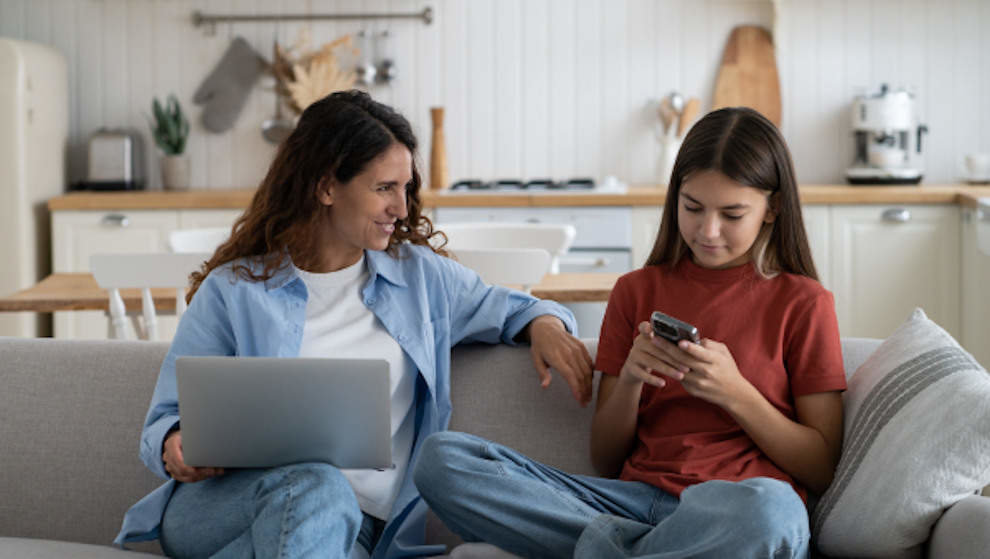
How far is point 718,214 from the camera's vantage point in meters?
1.79

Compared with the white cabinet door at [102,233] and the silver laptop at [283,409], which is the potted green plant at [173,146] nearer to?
the white cabinet door at [102,233]

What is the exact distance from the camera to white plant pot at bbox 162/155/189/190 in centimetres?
487

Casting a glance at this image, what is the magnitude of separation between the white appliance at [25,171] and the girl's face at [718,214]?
3364mm

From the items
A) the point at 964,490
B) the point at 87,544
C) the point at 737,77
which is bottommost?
the point at 87,544

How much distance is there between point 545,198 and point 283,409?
285 cm

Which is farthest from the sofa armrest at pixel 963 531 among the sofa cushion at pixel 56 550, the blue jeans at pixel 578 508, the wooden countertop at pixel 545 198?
the wooden countertop at pixel 545 198

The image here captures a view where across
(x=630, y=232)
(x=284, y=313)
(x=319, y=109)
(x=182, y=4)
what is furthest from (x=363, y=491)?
(x=182, y=4)

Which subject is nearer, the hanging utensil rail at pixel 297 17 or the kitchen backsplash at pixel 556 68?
the kitchen backsplash at pixel 556 68

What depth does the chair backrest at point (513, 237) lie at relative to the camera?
3.35 m

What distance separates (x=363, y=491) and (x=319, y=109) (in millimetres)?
616

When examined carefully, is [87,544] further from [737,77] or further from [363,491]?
[737,77]

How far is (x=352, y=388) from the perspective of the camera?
5.13ft

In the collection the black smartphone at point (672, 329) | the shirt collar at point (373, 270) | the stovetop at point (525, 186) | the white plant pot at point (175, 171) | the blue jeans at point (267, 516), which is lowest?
the blue jeans at point (267, 516)

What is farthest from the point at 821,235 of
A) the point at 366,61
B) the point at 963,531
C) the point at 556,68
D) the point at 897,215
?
the point at 963,531
